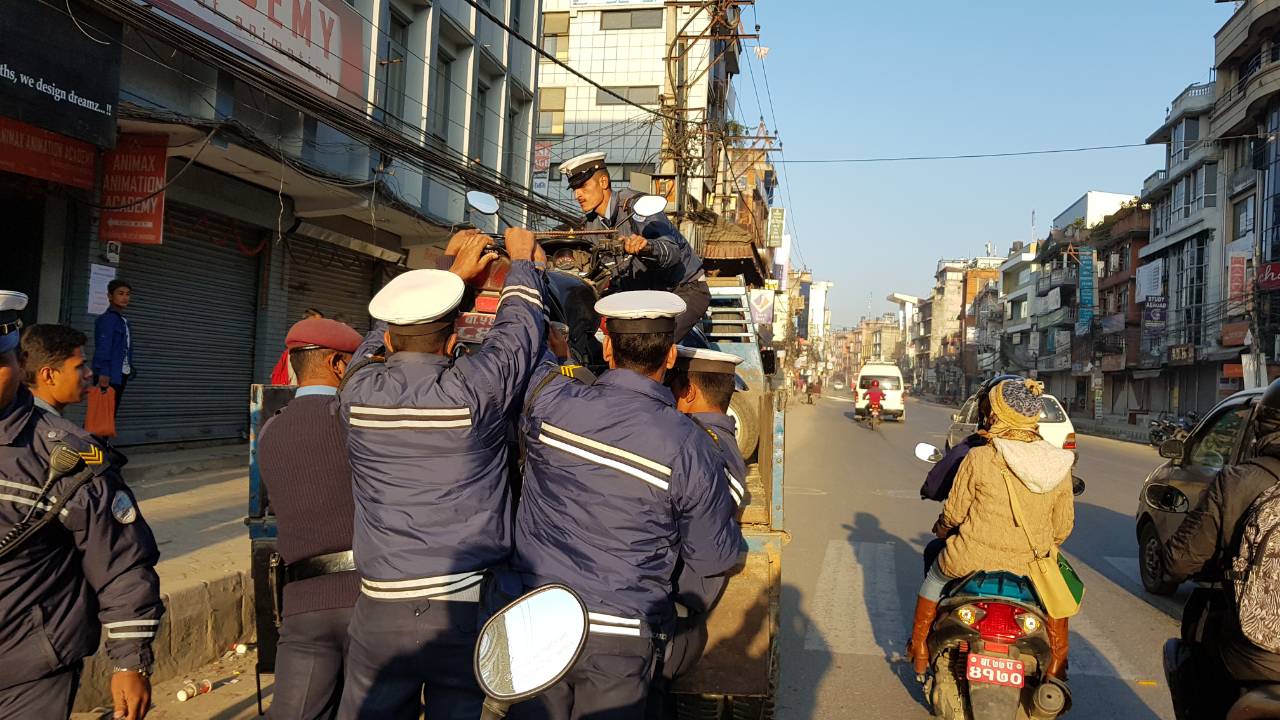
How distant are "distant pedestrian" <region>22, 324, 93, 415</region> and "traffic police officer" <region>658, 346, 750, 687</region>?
6.88ft

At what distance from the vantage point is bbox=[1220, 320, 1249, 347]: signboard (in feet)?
106

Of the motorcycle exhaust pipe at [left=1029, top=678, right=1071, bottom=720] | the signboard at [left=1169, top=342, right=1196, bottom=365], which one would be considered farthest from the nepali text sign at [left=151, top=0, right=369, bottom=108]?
the signboard at [left=1169, top=342, right=1196, bottom=365]

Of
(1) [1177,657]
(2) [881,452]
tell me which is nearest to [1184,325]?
(2) [881,452]

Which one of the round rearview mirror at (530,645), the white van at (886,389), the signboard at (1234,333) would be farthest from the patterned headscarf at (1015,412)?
the signboard at (1234,333)

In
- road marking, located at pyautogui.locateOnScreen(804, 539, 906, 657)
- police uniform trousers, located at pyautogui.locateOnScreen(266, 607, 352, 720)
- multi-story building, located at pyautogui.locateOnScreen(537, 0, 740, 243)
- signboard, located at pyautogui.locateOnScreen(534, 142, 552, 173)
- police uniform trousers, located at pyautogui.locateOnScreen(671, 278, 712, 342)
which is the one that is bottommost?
road marking, located at pyautogui.locateOnScreen(804, 539, 906, 657)

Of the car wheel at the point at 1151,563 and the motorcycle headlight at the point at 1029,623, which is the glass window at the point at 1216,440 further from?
the motorcycle headlight at the point at 1029,623

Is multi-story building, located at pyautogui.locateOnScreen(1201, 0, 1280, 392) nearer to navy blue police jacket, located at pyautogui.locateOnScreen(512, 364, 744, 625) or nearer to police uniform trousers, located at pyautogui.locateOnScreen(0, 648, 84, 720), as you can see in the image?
navy blue police jacket, located at pyautogui.locateOnScreen(512, 364, 744, 625)

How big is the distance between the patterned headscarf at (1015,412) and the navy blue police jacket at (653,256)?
1696mm

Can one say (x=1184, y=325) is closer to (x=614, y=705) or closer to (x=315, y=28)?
(x=315, y=28)

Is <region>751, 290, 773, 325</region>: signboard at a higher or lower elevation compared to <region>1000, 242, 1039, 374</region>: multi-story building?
lower

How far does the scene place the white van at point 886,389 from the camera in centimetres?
3088

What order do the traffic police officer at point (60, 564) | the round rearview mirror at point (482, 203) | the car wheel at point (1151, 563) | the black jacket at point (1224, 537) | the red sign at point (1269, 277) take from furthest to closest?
the red sign at point (1269, 277), the car wheel at point (1151, 563), the round rearview mirror at point (482, 203), the black jacket at point (1224, 537), the traffic police officer at point (60, 564)

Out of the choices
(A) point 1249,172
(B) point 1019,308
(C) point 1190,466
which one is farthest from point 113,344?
(B) point 1019,308

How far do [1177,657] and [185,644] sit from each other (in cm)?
495
